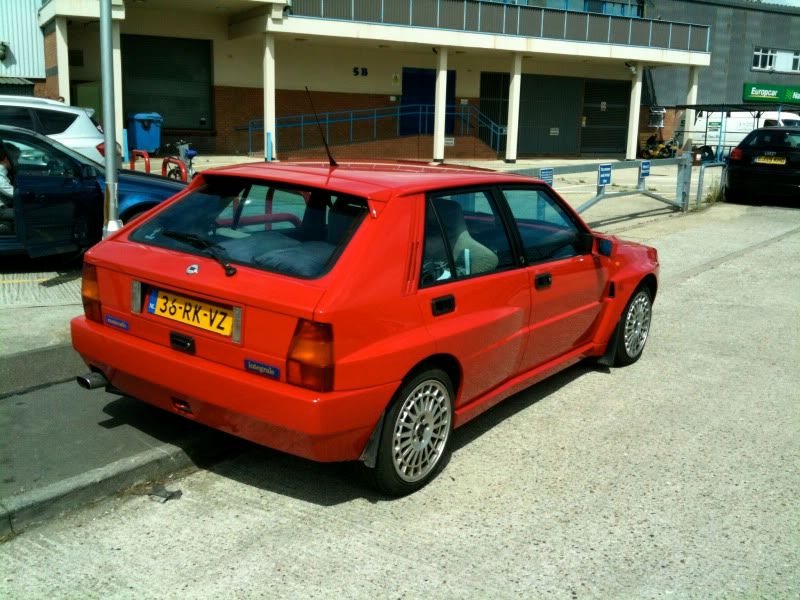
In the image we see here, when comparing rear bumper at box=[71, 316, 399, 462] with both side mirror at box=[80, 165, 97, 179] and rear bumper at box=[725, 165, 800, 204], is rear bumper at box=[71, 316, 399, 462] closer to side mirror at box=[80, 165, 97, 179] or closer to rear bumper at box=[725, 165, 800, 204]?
side mirror at box=[80, 165, 97, 179]

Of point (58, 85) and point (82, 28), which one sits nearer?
point (58, 85)

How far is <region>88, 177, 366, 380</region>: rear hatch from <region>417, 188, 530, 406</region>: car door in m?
0.52

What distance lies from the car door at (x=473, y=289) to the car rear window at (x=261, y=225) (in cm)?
48

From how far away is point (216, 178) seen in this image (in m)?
4.53

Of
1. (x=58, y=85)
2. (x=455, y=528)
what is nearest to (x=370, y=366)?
(x=455, y=528)

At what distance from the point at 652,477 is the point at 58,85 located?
75.0 feet

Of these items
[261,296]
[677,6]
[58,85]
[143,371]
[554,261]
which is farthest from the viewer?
[677,6]

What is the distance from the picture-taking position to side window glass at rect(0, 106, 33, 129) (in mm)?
11367

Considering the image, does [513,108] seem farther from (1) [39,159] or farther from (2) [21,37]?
(1) [39,159]

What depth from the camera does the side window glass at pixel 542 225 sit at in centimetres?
498

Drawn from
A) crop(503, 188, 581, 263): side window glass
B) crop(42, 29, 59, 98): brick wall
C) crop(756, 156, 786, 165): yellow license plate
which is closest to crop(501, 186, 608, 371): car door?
crop(503, 188, 581, 263): side window glass

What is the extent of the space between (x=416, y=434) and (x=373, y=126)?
2874 centimetres

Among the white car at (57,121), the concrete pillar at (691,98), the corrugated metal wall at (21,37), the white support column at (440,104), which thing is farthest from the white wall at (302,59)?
the white car at (57,121)

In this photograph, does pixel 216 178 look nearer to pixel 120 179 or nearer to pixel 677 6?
pixel 120 179
